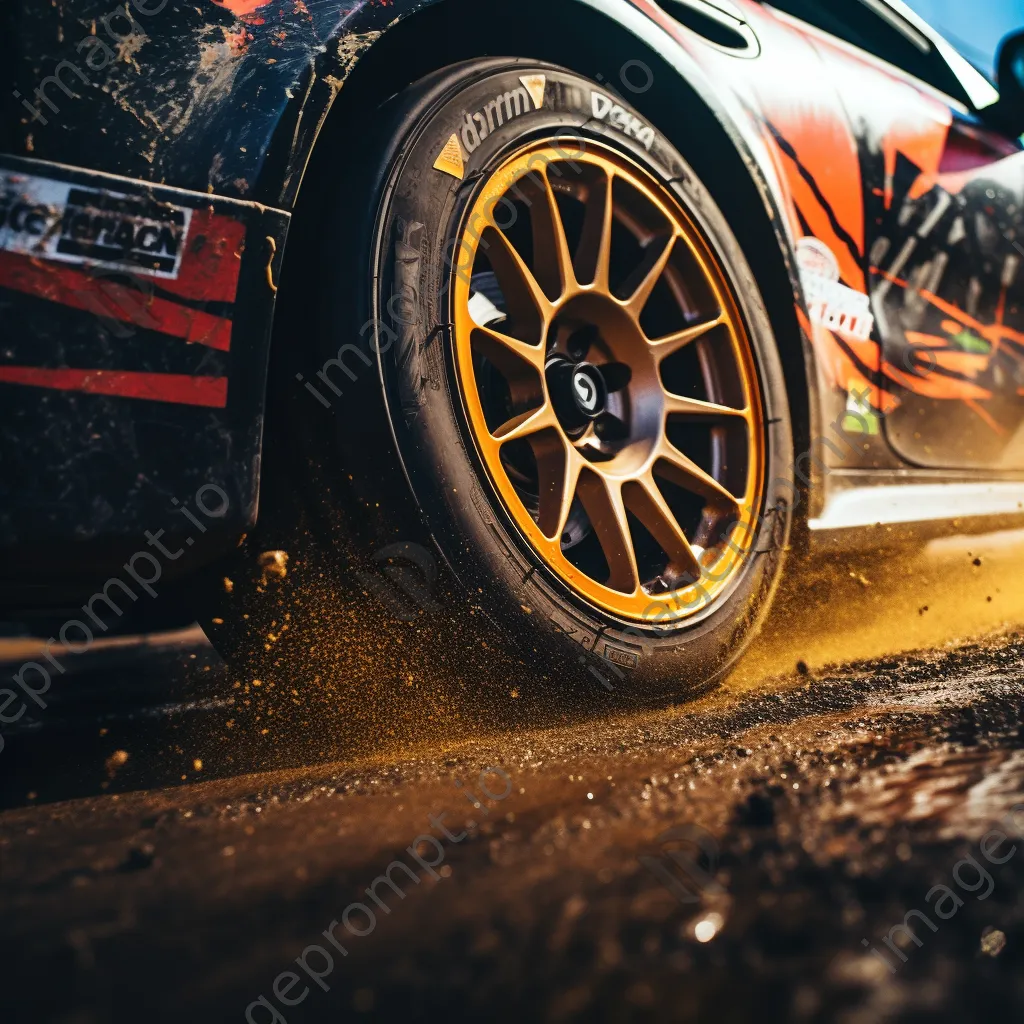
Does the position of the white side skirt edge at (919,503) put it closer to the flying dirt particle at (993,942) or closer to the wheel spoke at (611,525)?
the wheel spoke at (611,525)

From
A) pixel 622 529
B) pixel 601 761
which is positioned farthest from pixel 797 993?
pixel 622 529

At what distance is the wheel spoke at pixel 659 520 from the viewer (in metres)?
1.50

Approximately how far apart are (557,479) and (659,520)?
0.25m

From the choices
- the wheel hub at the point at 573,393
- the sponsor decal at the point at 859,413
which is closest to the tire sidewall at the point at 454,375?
the wheel hub at the point at 573,393

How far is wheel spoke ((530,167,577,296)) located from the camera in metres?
1.40

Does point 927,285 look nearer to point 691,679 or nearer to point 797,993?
point 691,679

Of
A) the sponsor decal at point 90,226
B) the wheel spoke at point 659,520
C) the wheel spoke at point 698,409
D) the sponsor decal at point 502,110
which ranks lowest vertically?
the wheel spoke at point 659,520

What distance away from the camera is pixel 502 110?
51.4 inches

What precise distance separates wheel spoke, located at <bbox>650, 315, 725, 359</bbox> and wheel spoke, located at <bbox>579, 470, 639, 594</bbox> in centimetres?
30

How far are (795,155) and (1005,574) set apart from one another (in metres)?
1.27

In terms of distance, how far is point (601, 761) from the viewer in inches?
39.5

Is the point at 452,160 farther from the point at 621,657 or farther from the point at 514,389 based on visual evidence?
the point at 621,657

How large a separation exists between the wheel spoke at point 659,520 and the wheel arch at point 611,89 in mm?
365

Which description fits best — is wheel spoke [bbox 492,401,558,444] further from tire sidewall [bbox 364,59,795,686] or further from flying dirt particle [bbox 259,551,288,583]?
flying dirt particle [bbox 259,551,288,583]
